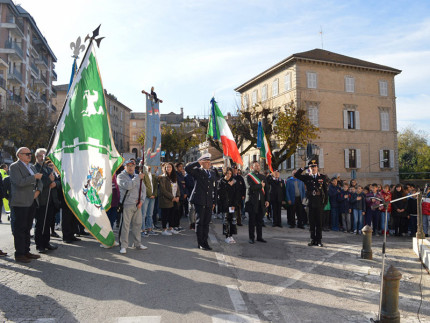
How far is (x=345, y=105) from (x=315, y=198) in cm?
3771

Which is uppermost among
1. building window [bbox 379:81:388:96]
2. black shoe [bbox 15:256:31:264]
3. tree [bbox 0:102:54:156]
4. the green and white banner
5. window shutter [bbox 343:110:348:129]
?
building window [bbox 379:81:388:96]

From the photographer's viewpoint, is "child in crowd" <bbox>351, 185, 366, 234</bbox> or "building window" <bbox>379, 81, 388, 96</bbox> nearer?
"child in crowd" <bbox>351, 185, 366, 234</bbox>

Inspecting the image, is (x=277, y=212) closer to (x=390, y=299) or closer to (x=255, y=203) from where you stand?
(x=255, y=203)

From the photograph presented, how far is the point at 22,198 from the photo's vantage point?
7.23 m

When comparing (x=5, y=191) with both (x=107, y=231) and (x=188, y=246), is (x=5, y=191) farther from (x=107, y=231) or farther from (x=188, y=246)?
(x=188, y=246)

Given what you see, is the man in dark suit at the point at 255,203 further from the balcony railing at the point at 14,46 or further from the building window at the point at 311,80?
the balcony railing at the point at 14,46

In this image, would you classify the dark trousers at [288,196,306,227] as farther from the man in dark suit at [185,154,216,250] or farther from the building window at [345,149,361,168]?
the building window at [345,149,361,168]

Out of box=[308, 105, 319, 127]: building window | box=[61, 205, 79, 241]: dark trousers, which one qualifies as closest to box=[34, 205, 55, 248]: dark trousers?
box=[61, 205, 79, 241]: dark trousers

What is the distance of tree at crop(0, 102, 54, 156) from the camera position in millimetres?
32000

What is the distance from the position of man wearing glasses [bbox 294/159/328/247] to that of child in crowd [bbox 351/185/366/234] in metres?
3.48

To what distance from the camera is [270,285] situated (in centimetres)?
602

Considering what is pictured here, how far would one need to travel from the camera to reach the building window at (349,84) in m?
44.5

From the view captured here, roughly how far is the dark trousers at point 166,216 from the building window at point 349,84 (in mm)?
38566

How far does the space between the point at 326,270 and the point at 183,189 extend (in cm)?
661
